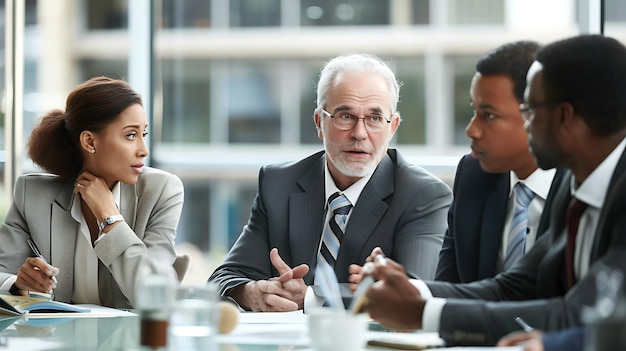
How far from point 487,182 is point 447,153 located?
563 cm

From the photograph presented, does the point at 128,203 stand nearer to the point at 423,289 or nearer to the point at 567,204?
the point at 423,289

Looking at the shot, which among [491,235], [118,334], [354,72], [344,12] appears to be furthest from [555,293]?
[344,12]

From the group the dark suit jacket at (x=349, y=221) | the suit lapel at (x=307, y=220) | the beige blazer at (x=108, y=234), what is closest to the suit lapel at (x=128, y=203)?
the beige blazer at (x=108, y=234)

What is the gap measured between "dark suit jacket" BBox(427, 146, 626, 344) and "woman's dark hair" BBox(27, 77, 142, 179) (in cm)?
169

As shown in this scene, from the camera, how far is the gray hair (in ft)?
10.7

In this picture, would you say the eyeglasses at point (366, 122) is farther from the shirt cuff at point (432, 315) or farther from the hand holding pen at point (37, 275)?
the shirt cuff at point (432, 315)

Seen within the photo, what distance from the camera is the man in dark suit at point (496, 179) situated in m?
2.49

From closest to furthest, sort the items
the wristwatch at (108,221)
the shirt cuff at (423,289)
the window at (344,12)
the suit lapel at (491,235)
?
the shirt cuff at (423,289) < the suit lapel at (491,235) < the wristwatch at (108,221) < the window at (344,12)

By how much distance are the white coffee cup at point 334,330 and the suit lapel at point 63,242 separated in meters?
1.57

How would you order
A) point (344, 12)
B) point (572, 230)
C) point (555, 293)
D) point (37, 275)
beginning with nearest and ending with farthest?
point (572, 230), point (555, 293), point (37, 275), point (344, 12)

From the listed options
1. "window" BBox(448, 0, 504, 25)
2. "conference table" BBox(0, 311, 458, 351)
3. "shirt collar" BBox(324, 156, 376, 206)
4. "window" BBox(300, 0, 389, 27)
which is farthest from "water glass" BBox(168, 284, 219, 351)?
"window" BBox(448, 0, 504, 25)

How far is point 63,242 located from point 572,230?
1.84 m

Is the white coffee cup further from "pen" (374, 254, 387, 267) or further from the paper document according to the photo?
the paper document

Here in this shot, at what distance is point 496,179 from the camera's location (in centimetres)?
269
